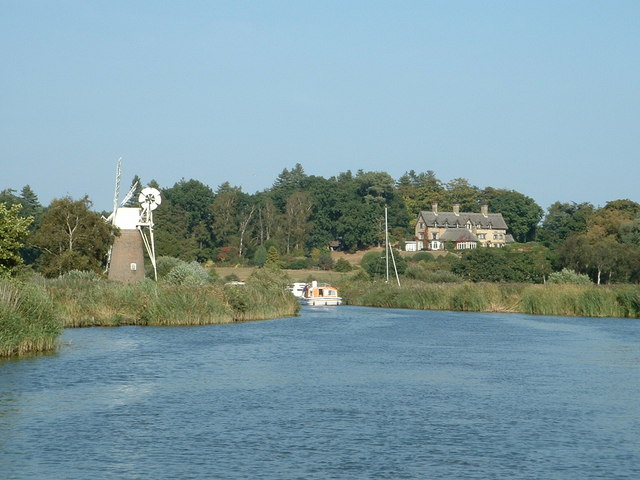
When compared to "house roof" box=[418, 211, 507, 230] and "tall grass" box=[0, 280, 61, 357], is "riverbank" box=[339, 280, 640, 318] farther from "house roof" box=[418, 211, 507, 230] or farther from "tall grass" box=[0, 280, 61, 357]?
"house roof" box=[418, 211, 507, 230]

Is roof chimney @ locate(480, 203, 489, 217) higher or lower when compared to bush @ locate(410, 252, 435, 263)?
higher

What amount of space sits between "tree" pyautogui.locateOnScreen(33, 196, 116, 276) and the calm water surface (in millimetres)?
22740

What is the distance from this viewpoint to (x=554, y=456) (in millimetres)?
19000

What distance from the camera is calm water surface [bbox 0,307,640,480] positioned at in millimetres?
18078

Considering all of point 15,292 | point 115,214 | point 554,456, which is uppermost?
point 115,214

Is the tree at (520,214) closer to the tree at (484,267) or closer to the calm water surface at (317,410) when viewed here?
the tree at (484,267)

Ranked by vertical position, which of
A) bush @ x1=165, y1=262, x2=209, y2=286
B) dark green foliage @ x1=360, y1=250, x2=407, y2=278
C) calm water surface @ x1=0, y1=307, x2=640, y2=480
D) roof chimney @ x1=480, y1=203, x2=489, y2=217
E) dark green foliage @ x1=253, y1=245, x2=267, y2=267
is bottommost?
calm water surface @ x1=0, y1=307, x2=640, y2=480

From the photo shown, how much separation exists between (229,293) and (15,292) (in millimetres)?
23041

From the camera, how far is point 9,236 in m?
34.1

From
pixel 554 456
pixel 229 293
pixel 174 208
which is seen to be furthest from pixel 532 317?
pixel 174 208

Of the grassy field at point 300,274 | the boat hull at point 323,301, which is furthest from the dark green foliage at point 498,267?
the boat hull at point 323,301

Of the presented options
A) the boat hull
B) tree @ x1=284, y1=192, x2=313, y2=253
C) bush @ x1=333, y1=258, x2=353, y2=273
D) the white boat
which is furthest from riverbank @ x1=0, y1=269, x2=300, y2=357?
tree @ x1=284, y1=192, x2=313, y2=253

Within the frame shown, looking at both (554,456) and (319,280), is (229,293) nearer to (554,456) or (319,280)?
(554,456)

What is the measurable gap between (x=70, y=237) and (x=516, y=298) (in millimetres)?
31344
